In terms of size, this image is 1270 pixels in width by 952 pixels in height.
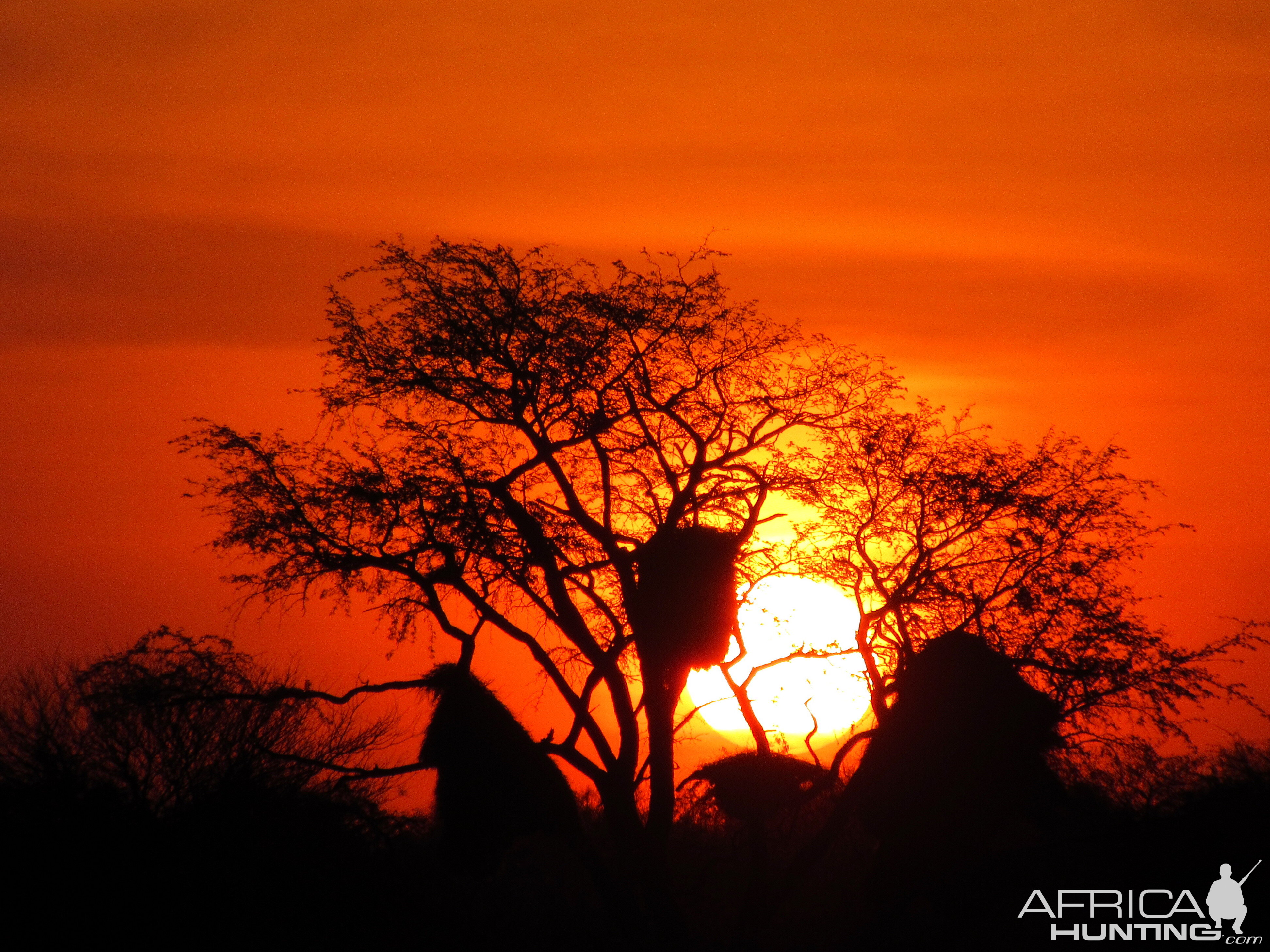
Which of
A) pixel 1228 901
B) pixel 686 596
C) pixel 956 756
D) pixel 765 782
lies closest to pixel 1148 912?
pixel 1228 901

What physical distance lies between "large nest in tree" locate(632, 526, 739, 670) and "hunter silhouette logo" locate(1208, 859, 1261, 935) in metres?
10.5

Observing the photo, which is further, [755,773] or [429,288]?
[755,773]

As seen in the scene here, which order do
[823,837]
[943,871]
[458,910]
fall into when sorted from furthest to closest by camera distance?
[458,910]
[943,871]
[823,837]

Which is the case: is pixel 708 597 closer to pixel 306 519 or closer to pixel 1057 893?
pixel 306 519

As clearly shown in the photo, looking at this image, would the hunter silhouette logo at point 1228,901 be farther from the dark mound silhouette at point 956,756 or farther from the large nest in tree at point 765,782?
the large nest in tree at point 765,782

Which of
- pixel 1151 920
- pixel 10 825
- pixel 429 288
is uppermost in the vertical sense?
pixel 429 288

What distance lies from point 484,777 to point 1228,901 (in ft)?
45.3

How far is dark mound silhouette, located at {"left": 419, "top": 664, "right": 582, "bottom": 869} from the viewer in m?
20.0

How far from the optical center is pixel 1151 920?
73.6 ft

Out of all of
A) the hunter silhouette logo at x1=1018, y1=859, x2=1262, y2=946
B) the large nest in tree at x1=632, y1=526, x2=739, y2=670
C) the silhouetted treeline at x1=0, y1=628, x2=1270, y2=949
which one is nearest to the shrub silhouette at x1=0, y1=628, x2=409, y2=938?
the silhouetted treeline at x1=0, y1=628, x2=1270, y2=949

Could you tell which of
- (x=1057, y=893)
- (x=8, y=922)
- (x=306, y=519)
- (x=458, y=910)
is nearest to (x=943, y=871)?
(x=1057, y=893)

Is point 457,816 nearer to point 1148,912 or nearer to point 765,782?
point 765,782

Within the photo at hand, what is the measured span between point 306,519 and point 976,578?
11581mm

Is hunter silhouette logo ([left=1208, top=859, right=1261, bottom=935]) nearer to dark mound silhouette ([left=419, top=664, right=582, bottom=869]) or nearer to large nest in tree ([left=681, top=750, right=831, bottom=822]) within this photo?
large nest in tree ([left=681, top=750, right=831, bottom=822])
